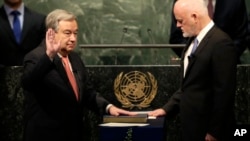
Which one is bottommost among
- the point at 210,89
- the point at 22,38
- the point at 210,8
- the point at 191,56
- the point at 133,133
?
the point at 133,133

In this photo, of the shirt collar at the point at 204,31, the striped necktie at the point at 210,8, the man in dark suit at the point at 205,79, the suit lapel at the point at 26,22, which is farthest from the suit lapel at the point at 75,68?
the striped necktie at the point at 210,8

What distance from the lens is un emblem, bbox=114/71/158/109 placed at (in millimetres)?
5457

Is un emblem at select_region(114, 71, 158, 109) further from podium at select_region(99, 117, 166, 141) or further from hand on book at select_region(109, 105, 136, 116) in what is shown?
podium at select_region(99, 117, 166, 141)

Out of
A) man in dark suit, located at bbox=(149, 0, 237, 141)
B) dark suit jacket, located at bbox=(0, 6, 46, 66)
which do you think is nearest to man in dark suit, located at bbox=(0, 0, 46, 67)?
dark suit jacket, located at bbox=(0, 6, 46, 66)

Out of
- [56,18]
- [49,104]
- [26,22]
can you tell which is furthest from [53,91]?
[26,22]

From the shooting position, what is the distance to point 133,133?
4.55m

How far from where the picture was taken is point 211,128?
4.36m

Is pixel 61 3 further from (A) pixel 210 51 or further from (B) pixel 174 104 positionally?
(A) pixel 210 51

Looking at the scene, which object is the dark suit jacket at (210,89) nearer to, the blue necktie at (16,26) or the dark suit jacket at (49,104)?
the dark suit jacket at (49,104)

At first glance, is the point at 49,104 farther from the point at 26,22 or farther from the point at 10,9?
the point at 10,9

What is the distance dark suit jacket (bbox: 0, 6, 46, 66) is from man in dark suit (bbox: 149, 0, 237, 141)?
72.0 inches

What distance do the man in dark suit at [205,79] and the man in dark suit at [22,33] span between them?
72.2 inches

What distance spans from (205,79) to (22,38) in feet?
7.16

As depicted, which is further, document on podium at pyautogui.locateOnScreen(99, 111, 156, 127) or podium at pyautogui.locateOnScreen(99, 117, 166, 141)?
document on podium at pyautogui.locateOnScreen(99, 111, 156, 127)
